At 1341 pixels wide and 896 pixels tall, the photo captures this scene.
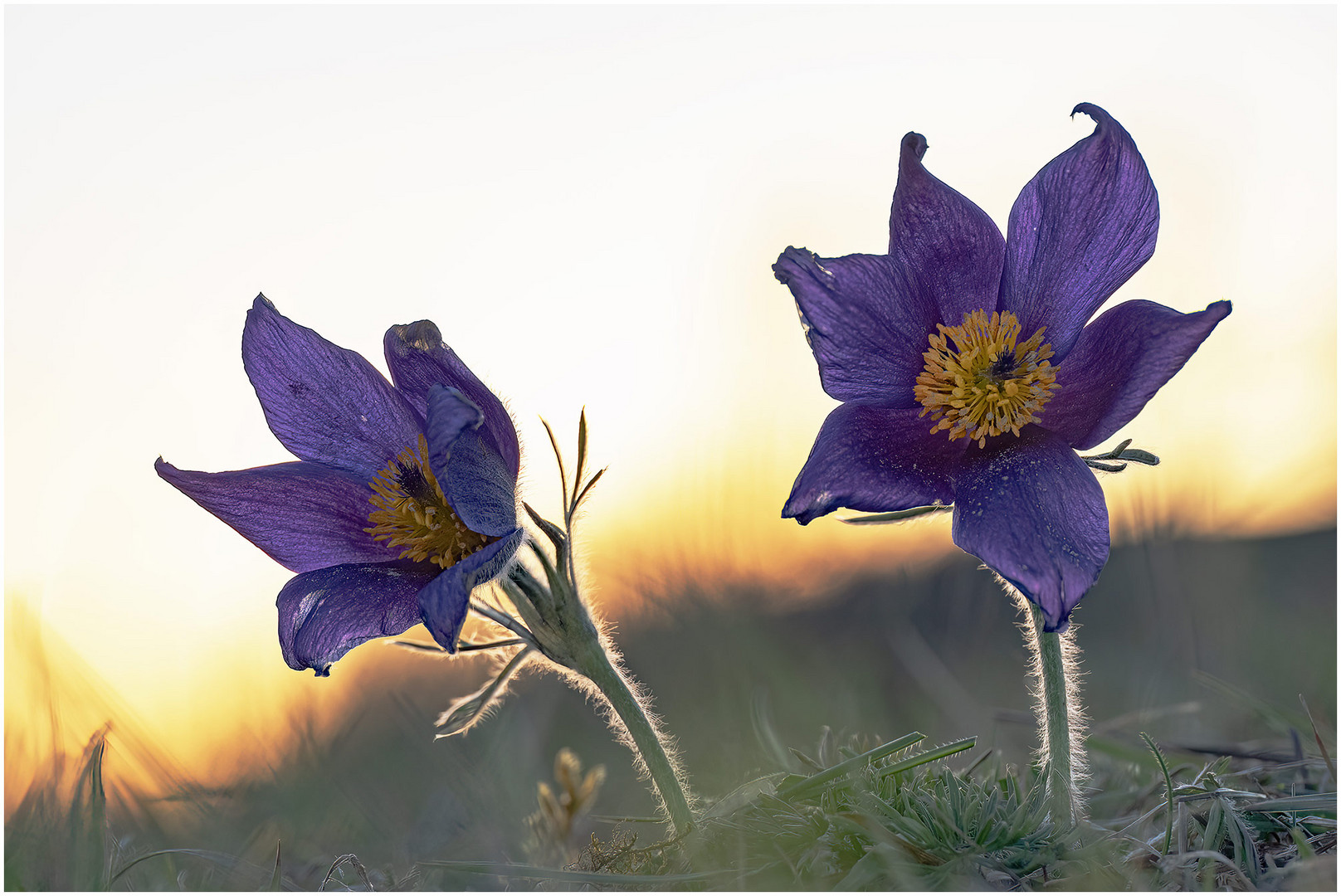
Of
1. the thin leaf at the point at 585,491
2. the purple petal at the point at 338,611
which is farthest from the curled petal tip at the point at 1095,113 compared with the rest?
the purple petal at the point at 338,611

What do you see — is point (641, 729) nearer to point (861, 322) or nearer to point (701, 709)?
point (861, 322)

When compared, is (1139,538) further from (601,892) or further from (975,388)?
(601,892)

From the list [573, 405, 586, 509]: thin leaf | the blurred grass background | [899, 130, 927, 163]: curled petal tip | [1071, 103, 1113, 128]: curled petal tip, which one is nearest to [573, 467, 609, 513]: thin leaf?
[573, 405, 586, 509]: thin leaf

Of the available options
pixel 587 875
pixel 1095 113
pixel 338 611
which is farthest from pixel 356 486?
pixel 1095 113

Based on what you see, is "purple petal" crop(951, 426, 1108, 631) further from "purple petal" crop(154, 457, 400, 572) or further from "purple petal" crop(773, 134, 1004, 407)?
"purple petal" crop(154, 457, 400, 572)

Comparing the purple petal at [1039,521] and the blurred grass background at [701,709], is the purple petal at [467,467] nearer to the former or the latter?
the blurred grass background at [701,709]

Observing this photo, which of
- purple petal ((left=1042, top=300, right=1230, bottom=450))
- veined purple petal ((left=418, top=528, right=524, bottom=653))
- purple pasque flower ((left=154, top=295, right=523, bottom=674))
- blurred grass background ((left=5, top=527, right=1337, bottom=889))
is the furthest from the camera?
blurred grass background ((left=5, top=527, right=1337, bottom=889))

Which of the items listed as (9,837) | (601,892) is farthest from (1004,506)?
(9,837)
